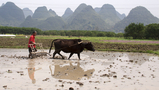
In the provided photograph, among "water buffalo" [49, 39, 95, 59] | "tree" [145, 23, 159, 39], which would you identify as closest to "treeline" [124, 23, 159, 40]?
"tree" [145, 23, 159, 39]

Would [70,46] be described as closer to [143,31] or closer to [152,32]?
[152,32]

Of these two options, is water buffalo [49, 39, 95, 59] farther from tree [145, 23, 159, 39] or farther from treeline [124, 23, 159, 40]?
treeline [124, 23, 159, 40]

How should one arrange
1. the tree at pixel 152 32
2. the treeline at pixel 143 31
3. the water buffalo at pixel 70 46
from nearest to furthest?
Answer: 1. the water buffalo at pixel 70 46
2. the tree at pixel 152 32
3. the treeline at pixel 143 31

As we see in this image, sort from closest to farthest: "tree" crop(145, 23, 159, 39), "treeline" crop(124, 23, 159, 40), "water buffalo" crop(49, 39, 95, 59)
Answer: "water buffalo" crop(49, 39, 95, 59), "tree" crop(145, 23, 159, 39), "treeline" crop(124, 23, 159, 40)

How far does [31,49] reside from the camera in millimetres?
11805

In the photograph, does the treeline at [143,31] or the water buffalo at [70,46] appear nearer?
the water buffalo at [70,46]

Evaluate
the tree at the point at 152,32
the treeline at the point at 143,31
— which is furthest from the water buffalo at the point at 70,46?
the treeline at the point at 143,31

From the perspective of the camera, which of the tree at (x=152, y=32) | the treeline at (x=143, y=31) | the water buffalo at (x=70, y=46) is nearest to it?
the water buffalo at (x=70, y=46)

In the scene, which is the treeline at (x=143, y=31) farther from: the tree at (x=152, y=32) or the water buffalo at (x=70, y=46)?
the water buffalo at (x=70, y=46)

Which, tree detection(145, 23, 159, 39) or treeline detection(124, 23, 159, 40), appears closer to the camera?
tree detection(145, 23, 159, 39)

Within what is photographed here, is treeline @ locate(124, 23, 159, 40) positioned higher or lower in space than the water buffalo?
higher

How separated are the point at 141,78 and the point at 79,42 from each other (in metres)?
5.93

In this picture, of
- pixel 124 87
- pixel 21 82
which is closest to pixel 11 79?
pixel 21 82

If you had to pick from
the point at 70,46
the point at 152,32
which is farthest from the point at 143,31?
the point at 70,46
